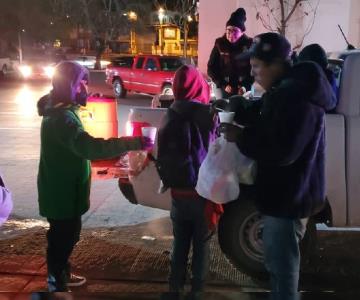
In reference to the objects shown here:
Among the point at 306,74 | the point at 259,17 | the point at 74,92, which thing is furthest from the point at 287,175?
the point at 259,17

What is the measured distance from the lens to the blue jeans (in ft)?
10.1

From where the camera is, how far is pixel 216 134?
3789 mm

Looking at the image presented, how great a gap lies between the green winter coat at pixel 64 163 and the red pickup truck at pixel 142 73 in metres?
16.4

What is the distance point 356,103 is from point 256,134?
2182mm

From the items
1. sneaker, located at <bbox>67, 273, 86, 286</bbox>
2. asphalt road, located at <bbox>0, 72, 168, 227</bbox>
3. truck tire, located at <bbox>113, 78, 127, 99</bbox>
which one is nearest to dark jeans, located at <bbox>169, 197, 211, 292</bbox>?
sneaker, located at <bbox>67, 273, 86, 286</bbox>

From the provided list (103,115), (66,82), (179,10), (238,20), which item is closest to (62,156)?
(66,82)

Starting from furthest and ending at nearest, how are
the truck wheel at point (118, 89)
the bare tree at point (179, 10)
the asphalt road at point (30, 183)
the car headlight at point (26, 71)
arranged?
1. the bare tree at point (179, 10)
2. the car headlight at point (26, 71)
3. the truck wheel at point (118, 89)
4. the asphalt road at point (30, 183)

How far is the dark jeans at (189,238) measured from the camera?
149 inches

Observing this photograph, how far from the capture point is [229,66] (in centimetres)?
687

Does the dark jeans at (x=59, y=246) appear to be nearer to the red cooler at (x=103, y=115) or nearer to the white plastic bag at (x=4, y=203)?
the white plastic bag at (x=4, y=203)

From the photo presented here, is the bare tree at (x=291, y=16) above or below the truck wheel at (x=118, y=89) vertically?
above

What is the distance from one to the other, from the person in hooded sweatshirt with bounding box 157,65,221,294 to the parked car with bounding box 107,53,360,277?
87 cm

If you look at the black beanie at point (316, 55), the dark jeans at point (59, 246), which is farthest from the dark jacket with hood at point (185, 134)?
the black beanie at point (316, 55)

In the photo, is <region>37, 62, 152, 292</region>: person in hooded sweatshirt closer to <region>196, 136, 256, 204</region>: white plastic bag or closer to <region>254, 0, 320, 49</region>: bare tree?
<region>196, 136, 256, 204</region>: white plastic bag
